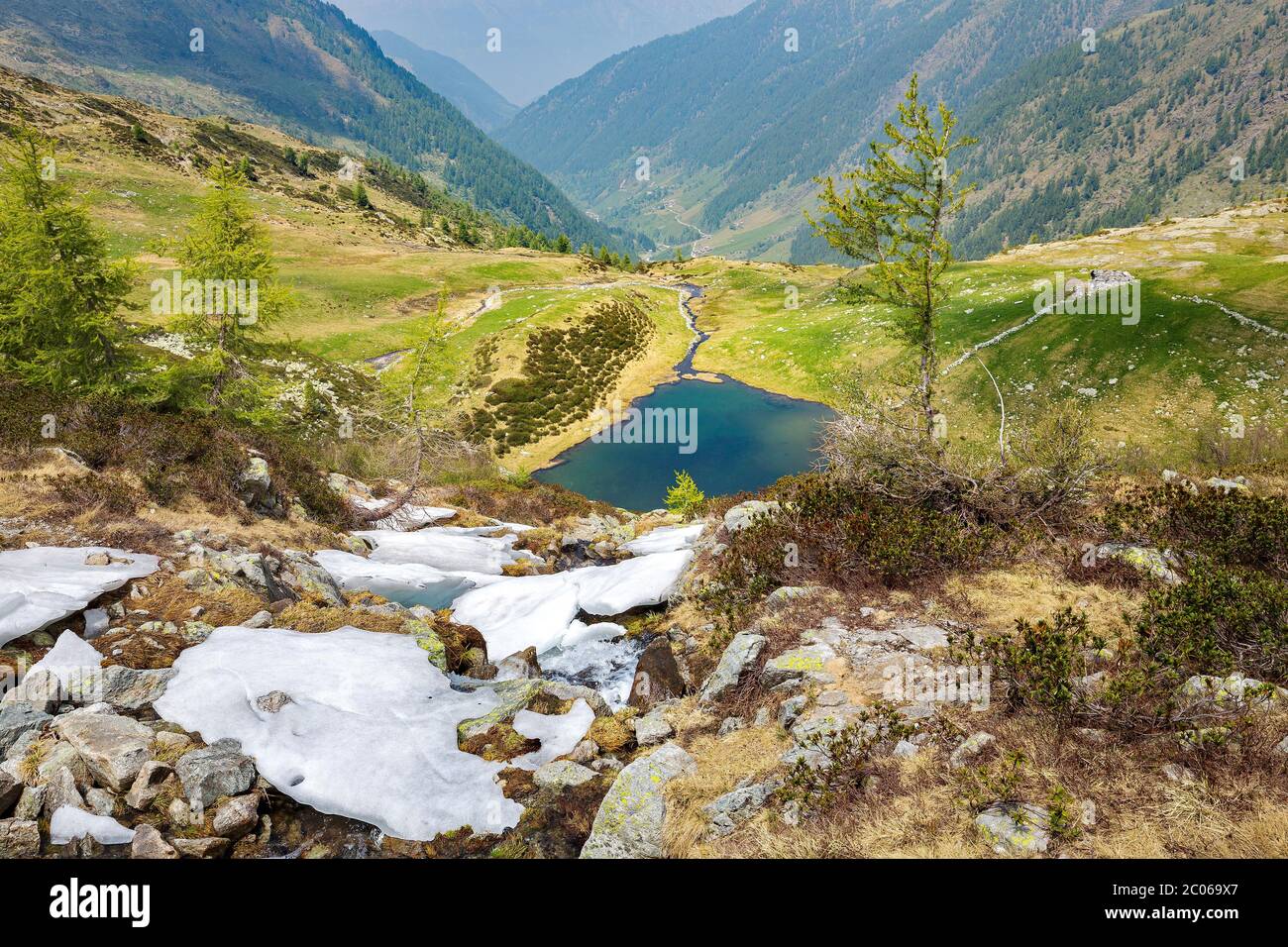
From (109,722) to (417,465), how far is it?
16.5 m

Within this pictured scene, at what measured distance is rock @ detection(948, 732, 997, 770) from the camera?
669 cm

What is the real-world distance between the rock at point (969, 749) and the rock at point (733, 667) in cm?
356

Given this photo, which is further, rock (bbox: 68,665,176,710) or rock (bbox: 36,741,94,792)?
rock (bbox: 68,665,176,710)

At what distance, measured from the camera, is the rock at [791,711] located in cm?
832

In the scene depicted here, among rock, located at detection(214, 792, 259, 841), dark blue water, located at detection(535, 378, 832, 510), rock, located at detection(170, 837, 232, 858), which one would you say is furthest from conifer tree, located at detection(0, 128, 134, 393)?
dark blue water, located at detection(535, 378, 832, 510)

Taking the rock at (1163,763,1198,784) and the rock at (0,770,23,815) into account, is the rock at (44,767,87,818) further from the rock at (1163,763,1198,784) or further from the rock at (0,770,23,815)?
the rock at (1163,763,1198,784)

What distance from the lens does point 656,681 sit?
35.8 ft

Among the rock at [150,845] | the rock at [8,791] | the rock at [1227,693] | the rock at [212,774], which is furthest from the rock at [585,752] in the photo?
the rock at [1227,693]

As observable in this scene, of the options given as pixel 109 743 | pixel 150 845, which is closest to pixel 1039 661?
pixel 150 845

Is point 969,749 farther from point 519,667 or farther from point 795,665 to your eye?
point 519,667

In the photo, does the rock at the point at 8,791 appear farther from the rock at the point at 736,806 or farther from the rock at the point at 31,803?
the rock at the point at 736,806

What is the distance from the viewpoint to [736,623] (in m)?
11.7

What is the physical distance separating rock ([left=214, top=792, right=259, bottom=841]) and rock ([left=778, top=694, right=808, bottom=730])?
22.6 feet
